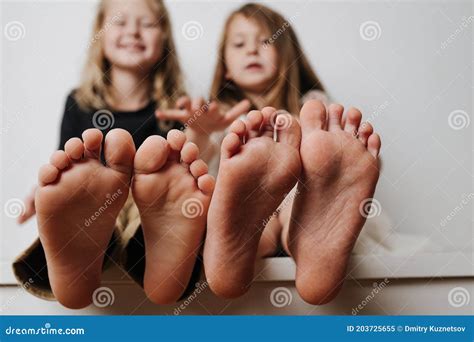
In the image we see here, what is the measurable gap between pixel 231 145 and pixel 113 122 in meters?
0.64

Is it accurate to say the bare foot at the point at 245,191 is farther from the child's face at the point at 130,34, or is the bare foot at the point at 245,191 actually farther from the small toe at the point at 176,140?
the child's face at the point at 130,34

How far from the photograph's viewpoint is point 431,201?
4.06 ft

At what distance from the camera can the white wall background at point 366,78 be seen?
4.03ft

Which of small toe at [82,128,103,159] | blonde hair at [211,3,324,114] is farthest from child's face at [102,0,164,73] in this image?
small toe at [82,128,103,159]

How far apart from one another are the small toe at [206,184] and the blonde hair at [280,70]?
1.87ft

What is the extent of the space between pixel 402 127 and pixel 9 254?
97 cm

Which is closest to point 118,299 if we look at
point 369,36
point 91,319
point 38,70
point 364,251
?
point 91,319

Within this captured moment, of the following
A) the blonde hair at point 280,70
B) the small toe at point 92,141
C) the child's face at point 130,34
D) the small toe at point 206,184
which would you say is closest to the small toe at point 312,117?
the small toe at point 206,184

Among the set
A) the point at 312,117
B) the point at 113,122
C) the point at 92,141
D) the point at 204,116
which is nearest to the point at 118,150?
the point at 92,141

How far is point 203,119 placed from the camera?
108 centimetres

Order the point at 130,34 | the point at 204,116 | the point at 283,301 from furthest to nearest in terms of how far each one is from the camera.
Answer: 1. the point at 130,34
2. the point at 204,116
3. the point at 283,301

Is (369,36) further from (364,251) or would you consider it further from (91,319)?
(91,319)

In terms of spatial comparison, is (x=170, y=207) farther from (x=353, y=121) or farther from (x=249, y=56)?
(x=249, y=56)

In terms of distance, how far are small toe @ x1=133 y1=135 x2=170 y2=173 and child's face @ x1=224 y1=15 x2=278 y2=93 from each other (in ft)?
1.91
